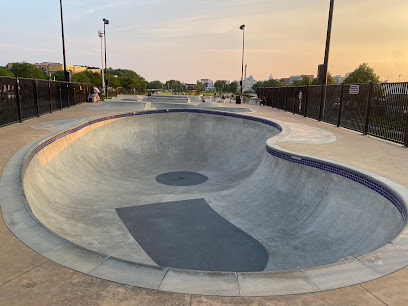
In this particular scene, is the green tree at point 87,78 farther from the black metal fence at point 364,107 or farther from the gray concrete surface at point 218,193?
the black metal fence at point 364,107

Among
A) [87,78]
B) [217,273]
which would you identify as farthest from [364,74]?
[87,78]

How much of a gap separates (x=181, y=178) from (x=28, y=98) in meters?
10.1

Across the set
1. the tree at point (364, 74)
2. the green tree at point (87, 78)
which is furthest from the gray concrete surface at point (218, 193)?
the green tree at point (87, 78)

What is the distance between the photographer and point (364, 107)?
13.0m

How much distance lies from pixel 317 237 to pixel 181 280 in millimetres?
4052

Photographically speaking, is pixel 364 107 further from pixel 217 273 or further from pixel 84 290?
pixel 84 290

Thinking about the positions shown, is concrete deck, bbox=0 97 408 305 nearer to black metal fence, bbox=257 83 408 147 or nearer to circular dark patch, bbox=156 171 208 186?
circular dark patch, bbox=156 171 208 186

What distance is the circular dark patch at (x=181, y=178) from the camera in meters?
11.1

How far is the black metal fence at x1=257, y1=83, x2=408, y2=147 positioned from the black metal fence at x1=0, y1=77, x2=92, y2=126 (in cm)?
1579

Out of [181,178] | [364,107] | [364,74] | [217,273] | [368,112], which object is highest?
[364,74]

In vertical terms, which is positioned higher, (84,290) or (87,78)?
(87,78)

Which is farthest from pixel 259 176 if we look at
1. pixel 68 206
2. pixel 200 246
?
pixel 68 206

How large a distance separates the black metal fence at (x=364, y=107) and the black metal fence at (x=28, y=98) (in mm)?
15786

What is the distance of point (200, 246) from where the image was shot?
6.15 meters
